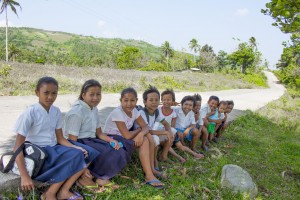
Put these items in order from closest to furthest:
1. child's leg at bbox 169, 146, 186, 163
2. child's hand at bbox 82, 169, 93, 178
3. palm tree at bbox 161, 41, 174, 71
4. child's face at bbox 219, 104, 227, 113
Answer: child's hand at bbox 82, 169, 93, 178
child's leg at bbox 169, 146, 186, 163
child's face at bbox 219, 104, 227, 113
palm tree at bbox 161, 41, 174, 71

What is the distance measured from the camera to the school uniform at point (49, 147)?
9.21ft

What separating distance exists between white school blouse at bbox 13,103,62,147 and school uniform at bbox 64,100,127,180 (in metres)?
0.22

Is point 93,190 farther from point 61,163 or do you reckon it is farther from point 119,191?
point 61,163

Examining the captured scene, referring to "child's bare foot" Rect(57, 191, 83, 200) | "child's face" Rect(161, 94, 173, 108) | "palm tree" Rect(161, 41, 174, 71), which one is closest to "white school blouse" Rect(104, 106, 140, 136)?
"child's face" Rect(161, 94, 173, 108)

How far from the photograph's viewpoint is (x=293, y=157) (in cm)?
670

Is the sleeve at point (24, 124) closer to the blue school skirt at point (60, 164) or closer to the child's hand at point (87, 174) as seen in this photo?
the blue school skirt at point (60, 164)

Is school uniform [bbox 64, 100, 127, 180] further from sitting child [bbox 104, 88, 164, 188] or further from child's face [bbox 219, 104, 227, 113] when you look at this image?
child's face [bbox 219, 104, 227, 113]

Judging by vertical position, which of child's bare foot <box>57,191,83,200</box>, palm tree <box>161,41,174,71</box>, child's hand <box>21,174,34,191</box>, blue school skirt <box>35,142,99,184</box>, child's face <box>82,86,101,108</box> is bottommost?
child's bare foot <box>57,191,83,200</box>

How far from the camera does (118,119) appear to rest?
376 cm

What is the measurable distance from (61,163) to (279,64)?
5399cm

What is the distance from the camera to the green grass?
3534 millimetres

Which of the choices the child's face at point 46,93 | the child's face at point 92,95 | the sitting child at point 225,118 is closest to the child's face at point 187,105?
the sitting child at point 225,118

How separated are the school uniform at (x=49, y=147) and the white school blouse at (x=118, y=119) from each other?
0.73 metres

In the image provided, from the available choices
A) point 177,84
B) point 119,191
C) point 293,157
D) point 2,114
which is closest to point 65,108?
point 2,114
